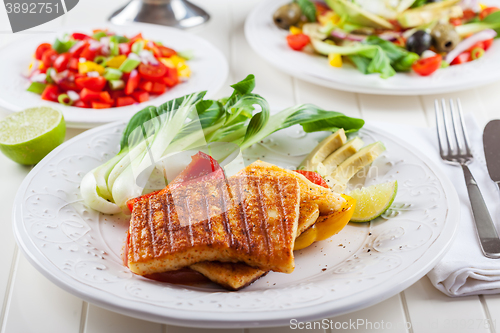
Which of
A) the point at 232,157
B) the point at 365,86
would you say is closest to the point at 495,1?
the point at 365,86

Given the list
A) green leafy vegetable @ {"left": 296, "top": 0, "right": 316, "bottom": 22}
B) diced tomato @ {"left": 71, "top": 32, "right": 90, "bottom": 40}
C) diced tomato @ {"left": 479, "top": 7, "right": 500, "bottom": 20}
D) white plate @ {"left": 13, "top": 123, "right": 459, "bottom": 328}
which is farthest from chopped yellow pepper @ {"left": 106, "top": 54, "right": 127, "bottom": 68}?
diced tomato @ {"left": 479, "top": 7, "right": 500, "bottom": 20}

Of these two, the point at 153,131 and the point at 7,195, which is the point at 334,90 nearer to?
the point at 153,131

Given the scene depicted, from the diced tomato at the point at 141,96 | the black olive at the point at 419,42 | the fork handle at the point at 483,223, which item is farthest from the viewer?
the black olive at the point at 419,42

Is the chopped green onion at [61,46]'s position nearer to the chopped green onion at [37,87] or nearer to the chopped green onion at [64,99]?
the chopped green onion at [37,87]

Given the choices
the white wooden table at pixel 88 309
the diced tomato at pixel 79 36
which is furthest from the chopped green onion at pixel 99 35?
the white wooden table at pixel 88 309

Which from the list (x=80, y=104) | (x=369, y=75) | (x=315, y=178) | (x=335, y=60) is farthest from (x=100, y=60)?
(x=315, y=178)

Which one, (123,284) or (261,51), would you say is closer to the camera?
(123,284)
